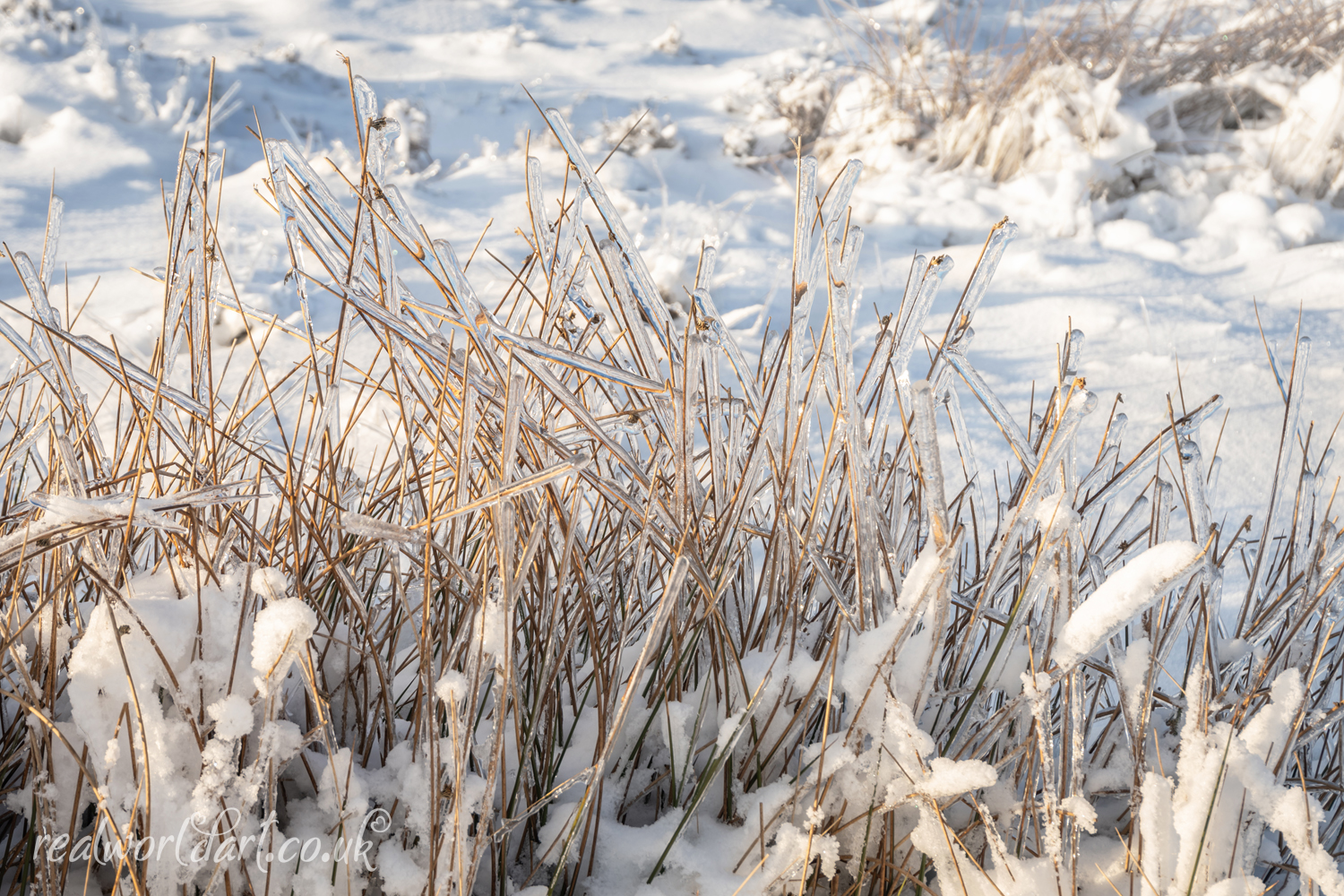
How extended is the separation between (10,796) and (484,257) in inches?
84.5

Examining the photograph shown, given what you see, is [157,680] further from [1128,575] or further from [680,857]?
[1128,575]

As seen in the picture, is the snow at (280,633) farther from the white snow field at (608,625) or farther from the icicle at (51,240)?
the icicle at (51,240)

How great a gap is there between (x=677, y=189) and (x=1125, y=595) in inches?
115

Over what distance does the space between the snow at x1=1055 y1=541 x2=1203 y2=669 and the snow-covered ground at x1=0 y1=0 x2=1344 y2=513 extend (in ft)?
2.80

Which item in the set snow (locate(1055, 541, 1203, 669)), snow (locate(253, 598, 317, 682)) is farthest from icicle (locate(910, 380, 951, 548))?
snow (locate(253, 598, 317, 682))

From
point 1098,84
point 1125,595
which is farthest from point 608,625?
point 1098,84

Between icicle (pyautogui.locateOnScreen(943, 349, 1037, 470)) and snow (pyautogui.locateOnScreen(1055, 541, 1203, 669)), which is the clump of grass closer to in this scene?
icicle (pyautogui.locateOnScreen(943, 349, 1037, 470))

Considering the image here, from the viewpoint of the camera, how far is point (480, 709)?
72 cm

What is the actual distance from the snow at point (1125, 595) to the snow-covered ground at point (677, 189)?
85 centimetres

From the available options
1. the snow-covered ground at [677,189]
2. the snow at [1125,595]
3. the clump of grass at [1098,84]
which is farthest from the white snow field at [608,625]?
the clump of grass at [1098,84]

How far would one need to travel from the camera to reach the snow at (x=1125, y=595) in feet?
1.61

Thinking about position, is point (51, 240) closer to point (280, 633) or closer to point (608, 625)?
point (280, 633)

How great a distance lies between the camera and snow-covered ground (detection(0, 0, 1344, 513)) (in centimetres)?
210

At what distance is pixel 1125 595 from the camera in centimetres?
50
